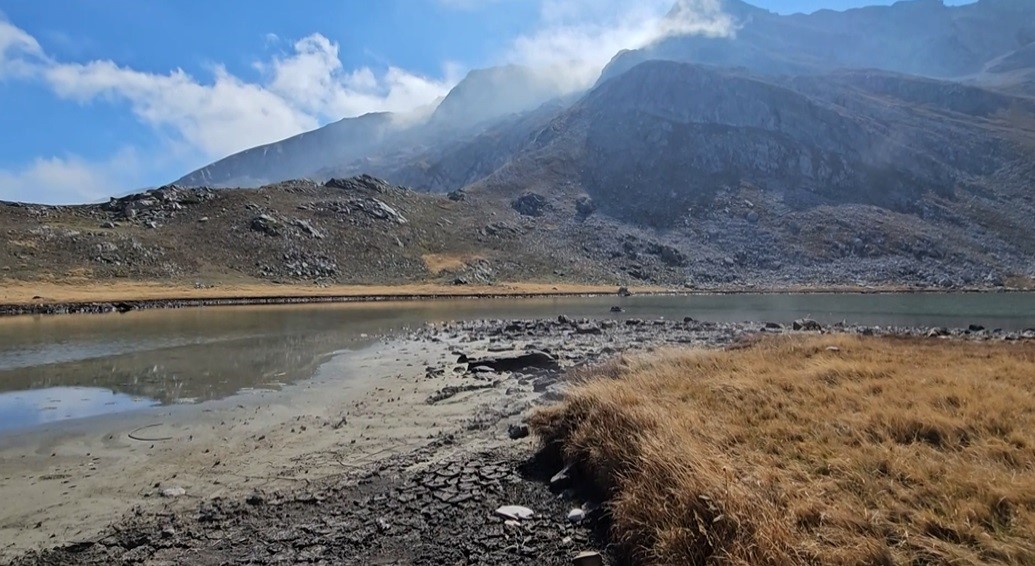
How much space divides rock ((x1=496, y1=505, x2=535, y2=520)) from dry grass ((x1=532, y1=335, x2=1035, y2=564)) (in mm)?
1108

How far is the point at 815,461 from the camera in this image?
634cm

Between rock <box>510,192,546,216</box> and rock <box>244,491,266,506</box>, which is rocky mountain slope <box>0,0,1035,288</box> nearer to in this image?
rock <box>510,192,546,216</box>

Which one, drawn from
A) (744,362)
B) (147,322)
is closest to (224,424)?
(744,362)

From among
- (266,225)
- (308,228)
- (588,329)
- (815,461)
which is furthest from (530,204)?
(815,461)

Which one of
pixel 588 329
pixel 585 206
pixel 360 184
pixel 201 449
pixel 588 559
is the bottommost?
pixel 588 329

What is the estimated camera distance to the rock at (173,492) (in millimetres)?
9398

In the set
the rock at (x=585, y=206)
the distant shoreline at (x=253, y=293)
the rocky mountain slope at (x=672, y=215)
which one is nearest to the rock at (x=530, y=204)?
the rocky mountain slope at (x=672, y=215)

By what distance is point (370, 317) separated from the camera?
5131 cm

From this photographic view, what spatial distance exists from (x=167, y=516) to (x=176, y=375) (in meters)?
15.5

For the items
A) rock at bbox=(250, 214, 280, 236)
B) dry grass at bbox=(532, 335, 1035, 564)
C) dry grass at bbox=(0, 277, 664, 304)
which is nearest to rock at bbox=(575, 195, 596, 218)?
dry grass at bbox=(0, 277, 664, 304)

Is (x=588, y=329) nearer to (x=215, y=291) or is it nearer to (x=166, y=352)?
(x=166, y=352)

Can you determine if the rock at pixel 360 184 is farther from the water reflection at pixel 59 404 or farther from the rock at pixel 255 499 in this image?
the rock at pixel 255 499

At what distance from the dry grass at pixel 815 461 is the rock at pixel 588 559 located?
383 mm

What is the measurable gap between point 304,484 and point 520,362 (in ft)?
37.9
